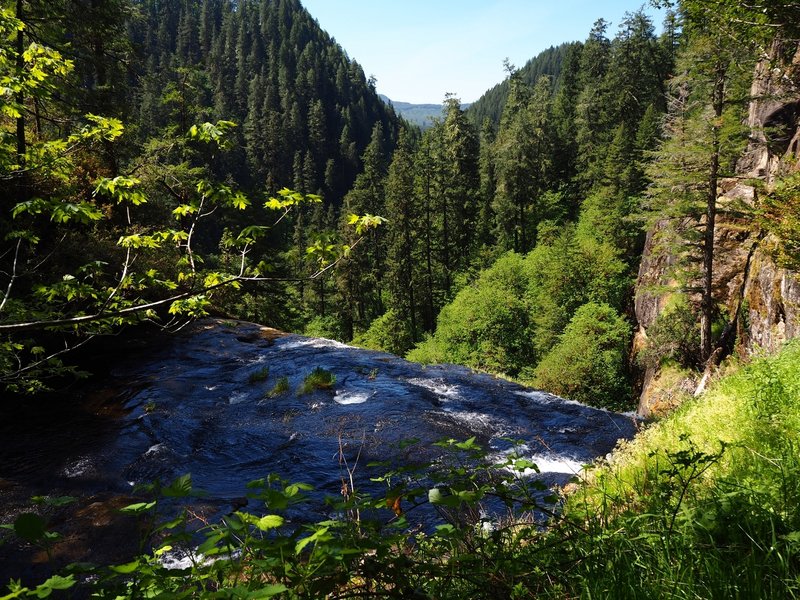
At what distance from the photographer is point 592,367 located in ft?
74.5

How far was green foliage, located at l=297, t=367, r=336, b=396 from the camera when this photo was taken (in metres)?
12.5

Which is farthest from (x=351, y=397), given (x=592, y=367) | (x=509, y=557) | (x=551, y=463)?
(x=592, y=367)

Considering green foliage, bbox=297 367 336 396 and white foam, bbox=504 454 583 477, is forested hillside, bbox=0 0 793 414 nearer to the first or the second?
green foliage, bbox=297 367 336 396

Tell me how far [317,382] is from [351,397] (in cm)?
128

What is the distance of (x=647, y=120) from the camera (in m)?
36.5

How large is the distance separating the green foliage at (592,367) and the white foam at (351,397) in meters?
13.5

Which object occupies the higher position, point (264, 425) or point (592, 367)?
point (264, 425)

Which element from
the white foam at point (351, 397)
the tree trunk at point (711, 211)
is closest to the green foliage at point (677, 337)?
the tree trunk at point (711, 211)

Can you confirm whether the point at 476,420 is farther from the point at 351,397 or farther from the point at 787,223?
the point at 787,223

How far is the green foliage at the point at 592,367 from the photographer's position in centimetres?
2242

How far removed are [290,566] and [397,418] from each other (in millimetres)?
8809

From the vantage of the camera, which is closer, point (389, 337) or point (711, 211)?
point (711, 211)

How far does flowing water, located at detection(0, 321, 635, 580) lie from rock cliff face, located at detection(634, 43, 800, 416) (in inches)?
179

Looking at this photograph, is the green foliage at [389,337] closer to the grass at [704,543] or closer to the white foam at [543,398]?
the white foam at [543,398]
